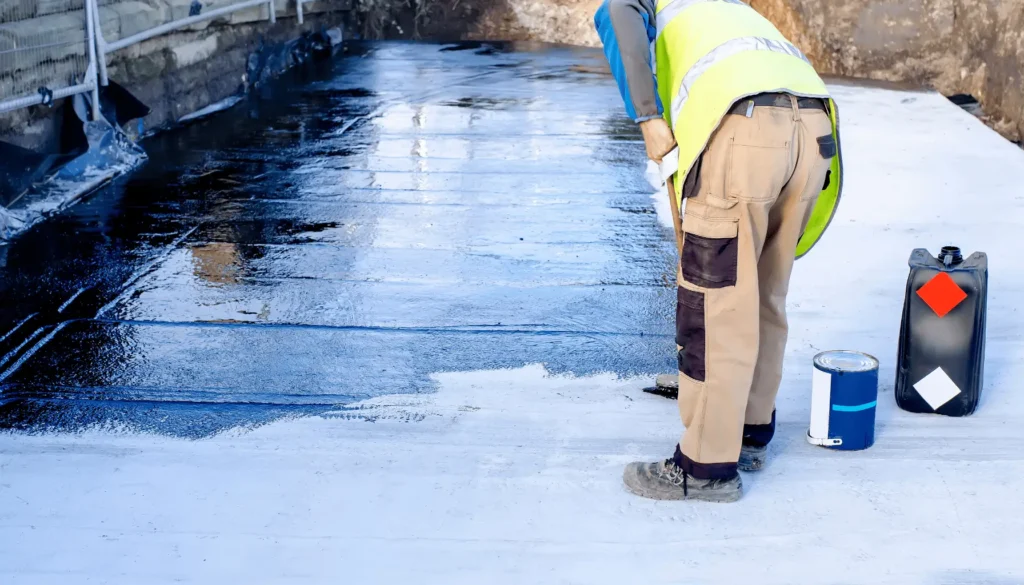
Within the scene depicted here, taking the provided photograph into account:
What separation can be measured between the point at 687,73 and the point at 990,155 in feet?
14.9

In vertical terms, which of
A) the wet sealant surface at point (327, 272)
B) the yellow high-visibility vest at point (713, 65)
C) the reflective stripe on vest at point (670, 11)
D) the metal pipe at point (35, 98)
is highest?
the reflective stripe on vest at point (670, 11)

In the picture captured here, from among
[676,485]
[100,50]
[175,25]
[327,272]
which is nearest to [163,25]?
[175,25]

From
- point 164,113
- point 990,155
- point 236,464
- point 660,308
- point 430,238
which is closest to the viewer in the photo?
point 236,464

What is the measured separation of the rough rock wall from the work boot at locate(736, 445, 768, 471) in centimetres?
593

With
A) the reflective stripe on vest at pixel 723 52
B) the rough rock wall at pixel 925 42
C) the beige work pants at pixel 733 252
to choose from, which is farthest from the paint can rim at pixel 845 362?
the rough rock wall at pixel 925 42

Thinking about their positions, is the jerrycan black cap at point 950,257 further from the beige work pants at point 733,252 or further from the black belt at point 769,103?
the black belt at point 769,103

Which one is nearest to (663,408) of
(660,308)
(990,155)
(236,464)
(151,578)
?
(660,308)

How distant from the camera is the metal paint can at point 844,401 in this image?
9.62ft

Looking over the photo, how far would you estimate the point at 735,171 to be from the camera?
251cm

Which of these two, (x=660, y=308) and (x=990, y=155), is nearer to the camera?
(x=660, y=308)

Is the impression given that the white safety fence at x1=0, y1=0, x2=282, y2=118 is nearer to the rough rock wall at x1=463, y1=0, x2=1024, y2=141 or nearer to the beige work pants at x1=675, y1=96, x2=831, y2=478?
the beige work pants at x1=675, y1=96, x2=831, y2=478

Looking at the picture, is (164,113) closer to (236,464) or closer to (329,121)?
A: (329,121)

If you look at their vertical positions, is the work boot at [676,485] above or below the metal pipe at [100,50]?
below

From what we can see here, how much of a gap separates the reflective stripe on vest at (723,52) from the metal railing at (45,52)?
4.00 metres
